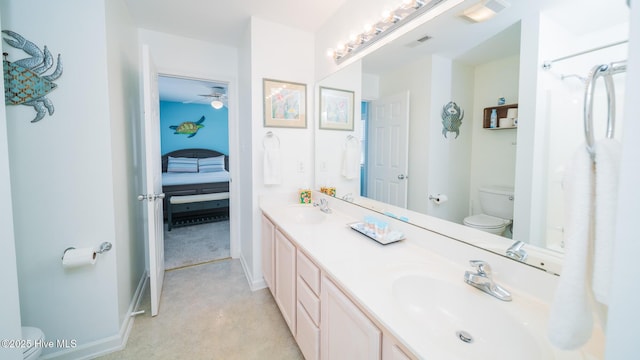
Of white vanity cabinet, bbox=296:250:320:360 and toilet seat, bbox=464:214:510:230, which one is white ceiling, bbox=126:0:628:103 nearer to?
toilet seat, bbox=464:214:510:230

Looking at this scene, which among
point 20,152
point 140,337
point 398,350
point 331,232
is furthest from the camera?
point 140,337

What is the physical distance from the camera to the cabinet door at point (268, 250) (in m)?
1.94

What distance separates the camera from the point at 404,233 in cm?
137

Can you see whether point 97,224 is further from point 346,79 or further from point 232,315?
point 346,79

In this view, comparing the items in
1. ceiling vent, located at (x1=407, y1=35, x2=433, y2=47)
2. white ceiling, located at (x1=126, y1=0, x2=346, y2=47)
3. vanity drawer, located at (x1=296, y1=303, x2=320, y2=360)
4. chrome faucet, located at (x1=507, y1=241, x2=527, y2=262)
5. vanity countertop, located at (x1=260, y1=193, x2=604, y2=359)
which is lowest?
vanity drawer, located at (x1=296, y1=303, x2=320, y2=360)

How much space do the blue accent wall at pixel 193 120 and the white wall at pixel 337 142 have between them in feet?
12.9

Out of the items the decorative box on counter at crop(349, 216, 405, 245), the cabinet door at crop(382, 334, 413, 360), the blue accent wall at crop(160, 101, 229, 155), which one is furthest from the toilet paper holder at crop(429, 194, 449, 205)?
the blue accent wall at crop(160, 101, 229, 155)

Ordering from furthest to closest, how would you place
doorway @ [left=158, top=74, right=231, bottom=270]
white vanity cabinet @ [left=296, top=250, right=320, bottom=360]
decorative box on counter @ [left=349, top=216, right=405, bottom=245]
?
doorway @ [left=158, top=74, right=231, bottom=270]
decorative box on counter @ [left=349, top=216, right=405, bottom=245]
white vanity cabinet @ [left=296, top=250, right=320, bottom=360]

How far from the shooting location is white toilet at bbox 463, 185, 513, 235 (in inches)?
38.2

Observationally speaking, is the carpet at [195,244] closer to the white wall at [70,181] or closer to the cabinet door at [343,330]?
the white wall at [70,181]

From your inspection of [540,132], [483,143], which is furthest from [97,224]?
[540,132]

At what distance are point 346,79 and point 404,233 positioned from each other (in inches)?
51.9

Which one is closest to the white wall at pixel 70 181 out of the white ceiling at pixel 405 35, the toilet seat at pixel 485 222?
the white ceiling at pixel 405 35

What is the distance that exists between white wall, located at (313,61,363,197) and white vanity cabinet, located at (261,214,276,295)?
2.02ft
